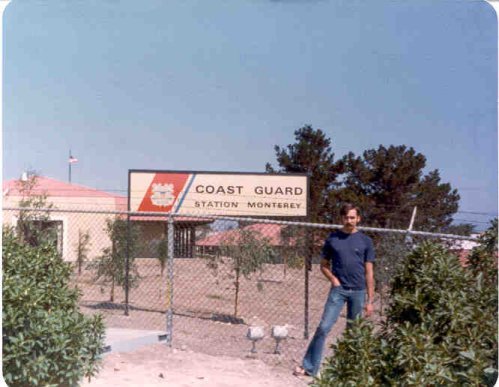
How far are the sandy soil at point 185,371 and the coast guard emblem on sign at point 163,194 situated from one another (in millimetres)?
3507

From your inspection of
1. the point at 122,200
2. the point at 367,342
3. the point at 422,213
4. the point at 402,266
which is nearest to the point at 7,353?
the point at 367,342

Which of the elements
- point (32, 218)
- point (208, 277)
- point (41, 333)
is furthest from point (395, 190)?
point (41, 333)

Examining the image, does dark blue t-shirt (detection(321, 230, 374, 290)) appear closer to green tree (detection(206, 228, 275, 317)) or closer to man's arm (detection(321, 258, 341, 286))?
man's arm (detection(321, 258, 341, 286))

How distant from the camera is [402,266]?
499 centimetres

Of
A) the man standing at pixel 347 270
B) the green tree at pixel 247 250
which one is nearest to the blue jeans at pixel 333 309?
the man standing at pixel 347 270

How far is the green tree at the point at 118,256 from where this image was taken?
11.6 m

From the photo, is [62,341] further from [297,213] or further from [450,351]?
[297,213]

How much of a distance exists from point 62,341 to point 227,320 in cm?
610

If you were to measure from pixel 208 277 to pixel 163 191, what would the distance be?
1489 mm

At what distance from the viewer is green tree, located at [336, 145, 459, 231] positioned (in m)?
13.3

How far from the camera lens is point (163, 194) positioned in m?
11.1

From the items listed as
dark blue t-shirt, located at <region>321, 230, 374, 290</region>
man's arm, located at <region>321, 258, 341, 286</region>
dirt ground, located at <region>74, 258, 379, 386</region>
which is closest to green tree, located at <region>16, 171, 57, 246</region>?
dirt ground, located at <region>74, 258, 379, 386</region>

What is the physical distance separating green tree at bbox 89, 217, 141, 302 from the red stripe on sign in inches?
24.9

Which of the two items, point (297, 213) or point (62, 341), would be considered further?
point (297, 213)
